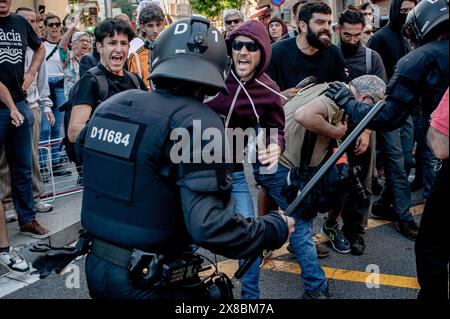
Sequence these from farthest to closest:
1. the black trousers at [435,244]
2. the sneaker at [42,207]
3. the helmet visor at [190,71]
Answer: the sneaker at [42,207] → the black trousers at [435,244] → the helmet visor at [190,71]

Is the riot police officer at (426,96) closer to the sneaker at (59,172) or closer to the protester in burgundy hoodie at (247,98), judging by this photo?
the protester in burgundy hoodie at (247,98)

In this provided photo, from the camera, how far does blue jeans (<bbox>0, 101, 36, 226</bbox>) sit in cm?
436

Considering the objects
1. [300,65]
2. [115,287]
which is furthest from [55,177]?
[115,287]

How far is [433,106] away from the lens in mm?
3039

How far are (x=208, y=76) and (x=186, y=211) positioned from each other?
0.53 metres

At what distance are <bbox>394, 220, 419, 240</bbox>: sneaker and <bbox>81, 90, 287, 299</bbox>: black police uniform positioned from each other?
2709mm

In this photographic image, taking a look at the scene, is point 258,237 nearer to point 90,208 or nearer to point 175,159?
point 175,159

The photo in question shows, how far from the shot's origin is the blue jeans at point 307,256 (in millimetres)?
3201

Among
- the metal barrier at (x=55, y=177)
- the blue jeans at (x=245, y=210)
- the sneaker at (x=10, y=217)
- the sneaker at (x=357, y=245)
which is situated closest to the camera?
the blue jeans at (x=245, y=210)

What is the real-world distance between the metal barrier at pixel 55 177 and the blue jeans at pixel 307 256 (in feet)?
11.0

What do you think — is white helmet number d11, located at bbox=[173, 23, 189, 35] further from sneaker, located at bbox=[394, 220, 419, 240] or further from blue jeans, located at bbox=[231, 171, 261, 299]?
sneaker, located at bbox=[394, 220, 419, 240]

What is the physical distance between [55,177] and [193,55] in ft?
15.0

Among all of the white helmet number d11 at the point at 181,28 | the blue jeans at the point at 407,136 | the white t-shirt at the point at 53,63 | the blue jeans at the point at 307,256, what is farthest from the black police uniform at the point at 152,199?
the white t-shirt at the point at 53,63
